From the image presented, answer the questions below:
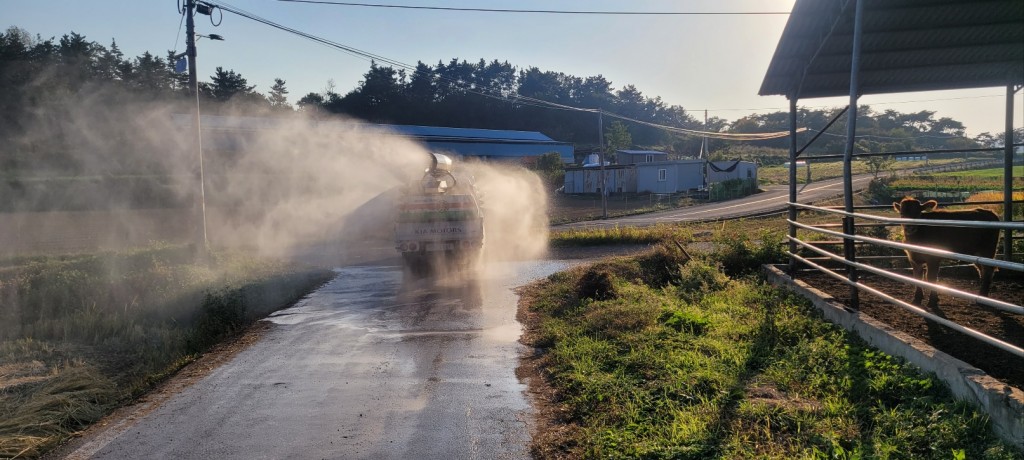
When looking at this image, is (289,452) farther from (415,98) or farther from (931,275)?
(415,98)

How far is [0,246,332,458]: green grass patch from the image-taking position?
270 inches

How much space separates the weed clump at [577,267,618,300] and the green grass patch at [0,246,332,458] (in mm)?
5521

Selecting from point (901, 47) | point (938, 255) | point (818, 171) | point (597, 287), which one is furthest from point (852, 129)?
point (818, 171)

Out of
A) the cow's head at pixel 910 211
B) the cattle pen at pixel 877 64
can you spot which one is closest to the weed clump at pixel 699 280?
the cattle pen at pixel 877 64

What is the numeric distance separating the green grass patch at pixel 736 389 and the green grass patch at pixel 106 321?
4.67m

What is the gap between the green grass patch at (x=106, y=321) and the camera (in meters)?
6.86

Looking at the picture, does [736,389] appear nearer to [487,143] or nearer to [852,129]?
[852,129]

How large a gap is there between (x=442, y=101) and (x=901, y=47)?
83.9 m

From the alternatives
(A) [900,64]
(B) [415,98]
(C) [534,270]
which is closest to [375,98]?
(B) [415,98]

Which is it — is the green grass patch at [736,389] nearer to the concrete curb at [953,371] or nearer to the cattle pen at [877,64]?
the concrete curb at [953,371]

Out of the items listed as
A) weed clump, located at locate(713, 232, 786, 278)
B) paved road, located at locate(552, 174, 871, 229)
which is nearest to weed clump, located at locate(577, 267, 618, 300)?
weed clump, located at locate(713, 232, 786, 278)

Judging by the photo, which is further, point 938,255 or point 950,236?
point 950,236

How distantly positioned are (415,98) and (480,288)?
77.2 meters

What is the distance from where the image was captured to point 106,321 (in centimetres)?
1152
